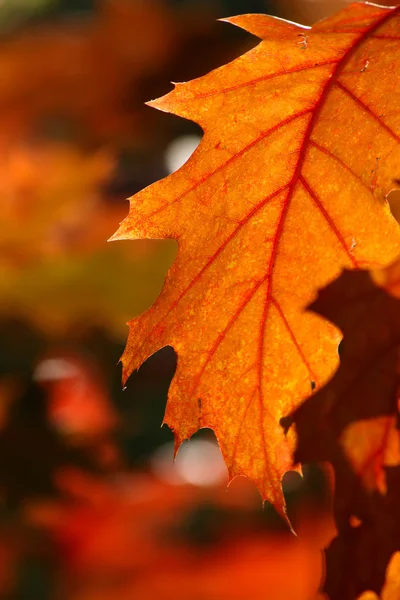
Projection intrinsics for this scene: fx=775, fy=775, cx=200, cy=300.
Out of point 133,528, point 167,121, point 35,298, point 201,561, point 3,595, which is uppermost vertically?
point 35,298

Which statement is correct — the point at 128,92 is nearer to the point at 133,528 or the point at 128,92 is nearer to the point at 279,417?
the point at 133,528

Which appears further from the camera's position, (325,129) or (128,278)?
(128,278)

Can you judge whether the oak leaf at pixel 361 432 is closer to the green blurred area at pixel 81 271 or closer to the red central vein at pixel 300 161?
the red central vein at pixel 300 161

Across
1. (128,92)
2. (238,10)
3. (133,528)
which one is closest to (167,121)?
(128,92)

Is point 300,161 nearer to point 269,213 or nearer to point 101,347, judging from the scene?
point 269,213

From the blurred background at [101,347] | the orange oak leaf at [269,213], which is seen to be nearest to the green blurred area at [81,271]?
the blurred background at [101,347]

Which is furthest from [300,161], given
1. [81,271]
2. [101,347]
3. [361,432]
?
[101,347]

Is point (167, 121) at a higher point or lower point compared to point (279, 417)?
lower
